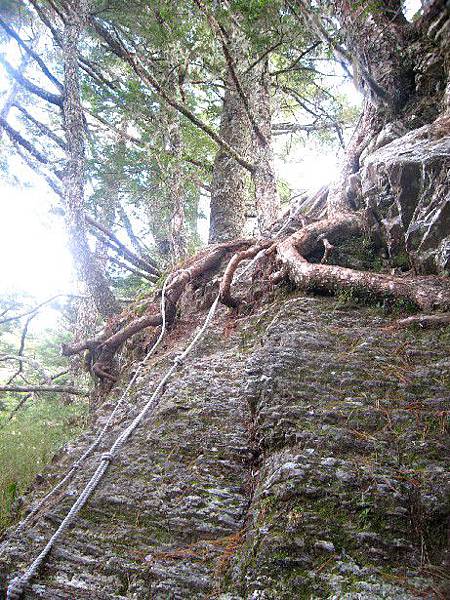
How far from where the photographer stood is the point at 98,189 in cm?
1023

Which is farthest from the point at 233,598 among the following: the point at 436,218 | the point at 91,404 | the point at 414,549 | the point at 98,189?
the point at 98,189

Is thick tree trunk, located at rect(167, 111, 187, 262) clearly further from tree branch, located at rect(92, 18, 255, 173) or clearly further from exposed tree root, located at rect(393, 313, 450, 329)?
exposed tree root, located at rect(393, 313, 450, 329)

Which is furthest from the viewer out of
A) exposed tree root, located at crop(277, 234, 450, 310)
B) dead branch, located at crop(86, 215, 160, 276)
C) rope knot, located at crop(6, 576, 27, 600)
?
dead branch, located at crop(86, 215, 160, 276)

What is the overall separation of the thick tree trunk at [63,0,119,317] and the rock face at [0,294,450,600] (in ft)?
12.5

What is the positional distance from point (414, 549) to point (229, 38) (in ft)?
20.1

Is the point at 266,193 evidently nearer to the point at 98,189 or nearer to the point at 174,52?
the point at 174,52

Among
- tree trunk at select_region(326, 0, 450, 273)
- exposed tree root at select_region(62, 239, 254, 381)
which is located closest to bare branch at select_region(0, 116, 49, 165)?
exposed tree root at select_region(62, 239, 254, 381)

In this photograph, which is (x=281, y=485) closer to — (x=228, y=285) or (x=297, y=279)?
(x=297, y=279)

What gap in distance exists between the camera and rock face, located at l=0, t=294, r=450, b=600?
67.2 inches

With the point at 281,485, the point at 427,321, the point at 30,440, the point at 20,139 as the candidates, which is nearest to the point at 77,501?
the point at 281,485

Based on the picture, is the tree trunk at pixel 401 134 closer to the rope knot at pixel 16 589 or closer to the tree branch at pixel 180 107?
the tree branch at pixel 180 107

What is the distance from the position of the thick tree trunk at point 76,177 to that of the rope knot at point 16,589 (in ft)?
15.8

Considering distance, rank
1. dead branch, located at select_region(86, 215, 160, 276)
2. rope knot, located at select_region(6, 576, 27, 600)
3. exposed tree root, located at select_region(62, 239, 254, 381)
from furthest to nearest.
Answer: dead branch, located at select_region(86, 215, 160, 276) < exposed tree root, located at select_region(62, 239, 254, 381) < rope knot, located at select_region(6, 576, 27, 600)

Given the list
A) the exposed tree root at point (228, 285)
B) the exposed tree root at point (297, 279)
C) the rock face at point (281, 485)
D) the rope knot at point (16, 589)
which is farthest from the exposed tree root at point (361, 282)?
the rope knot at point (16, 589)
